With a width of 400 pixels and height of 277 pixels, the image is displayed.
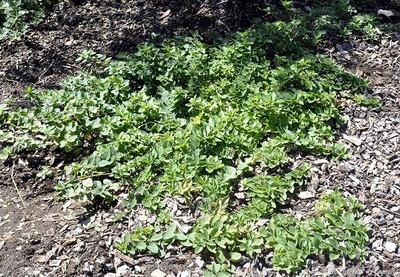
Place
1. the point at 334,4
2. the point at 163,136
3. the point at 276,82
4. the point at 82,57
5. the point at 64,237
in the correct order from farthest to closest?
the point at 334,4 → the point at 82,57 → the point at 276,82 → the point at 163,136 → the point at 64,237

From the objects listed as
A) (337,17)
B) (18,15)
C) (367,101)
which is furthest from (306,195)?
(18,15)

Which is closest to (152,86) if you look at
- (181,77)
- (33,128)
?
(181,77)

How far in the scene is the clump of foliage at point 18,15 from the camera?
15.8ft

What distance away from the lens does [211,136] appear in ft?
11.4

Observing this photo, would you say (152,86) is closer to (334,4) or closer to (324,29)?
(324,29)

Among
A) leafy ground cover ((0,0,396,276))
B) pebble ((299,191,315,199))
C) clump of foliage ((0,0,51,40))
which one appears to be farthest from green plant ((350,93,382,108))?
clump of foliage ((0,0,51,40))

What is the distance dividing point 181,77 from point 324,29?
53.1 inches

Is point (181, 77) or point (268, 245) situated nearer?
point (268, 245)

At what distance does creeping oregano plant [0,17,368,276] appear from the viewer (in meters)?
3.05

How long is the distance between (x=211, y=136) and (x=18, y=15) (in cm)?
247

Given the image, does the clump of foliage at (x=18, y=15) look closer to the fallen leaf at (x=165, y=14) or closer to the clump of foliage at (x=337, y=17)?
the fallen leaf at (x=165, y=14)

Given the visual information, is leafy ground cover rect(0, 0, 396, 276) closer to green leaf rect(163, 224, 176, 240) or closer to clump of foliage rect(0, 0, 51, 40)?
green leaf rect(163, 224, 176, 240)

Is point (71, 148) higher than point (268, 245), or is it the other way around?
point (71, 148)

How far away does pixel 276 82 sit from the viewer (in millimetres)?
3930
